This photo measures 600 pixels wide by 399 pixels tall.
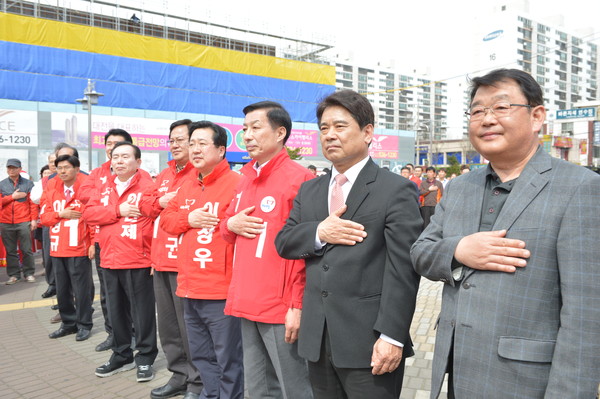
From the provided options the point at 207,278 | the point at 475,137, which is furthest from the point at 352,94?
the point at 207,278

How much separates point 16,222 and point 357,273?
8.54 meters

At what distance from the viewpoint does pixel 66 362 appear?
14.8 ft

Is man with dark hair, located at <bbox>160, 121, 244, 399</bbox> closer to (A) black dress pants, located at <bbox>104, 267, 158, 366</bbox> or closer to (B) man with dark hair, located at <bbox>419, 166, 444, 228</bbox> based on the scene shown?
(A) black dress pants, located at <bbox>104, 267, 158, 366</bbox>

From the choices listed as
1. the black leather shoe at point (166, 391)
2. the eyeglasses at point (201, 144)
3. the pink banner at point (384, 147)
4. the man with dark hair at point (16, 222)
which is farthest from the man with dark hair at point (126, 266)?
the pink banner at point (384, 147)

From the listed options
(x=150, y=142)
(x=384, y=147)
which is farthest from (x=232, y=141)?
(x=384, y=147)

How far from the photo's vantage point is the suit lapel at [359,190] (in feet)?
7.11

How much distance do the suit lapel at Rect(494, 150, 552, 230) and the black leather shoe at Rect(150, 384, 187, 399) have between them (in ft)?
10.2

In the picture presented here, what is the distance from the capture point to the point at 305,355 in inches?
86.1

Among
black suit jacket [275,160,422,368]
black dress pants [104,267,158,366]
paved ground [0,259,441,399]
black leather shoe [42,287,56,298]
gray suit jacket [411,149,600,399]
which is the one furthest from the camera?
black leather shoe [42,287,56,298]

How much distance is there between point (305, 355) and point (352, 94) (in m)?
1.33

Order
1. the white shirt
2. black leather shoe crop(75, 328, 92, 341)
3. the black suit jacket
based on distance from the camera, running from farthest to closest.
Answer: black leather shoe crop(75, 328, 92, 341) → the white shirt → the black suit jacket

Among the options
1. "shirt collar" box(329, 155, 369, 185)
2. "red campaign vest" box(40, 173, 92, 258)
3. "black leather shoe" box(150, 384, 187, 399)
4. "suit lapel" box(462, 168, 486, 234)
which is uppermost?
"shirt collar" box(329, 155, 369, 185)

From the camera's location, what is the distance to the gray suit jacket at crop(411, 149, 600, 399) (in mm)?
1472

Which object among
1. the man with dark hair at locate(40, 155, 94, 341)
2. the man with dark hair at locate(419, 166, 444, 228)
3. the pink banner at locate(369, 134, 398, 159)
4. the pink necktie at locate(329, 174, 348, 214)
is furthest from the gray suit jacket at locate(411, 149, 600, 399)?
the pink banner at locate(369, 134, 398, 159)
